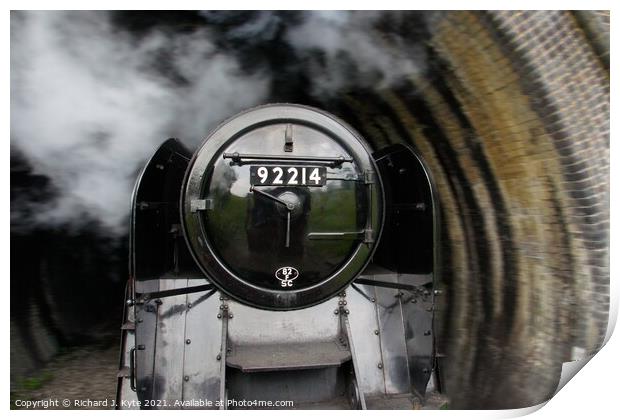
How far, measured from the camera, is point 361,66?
9.44 ft

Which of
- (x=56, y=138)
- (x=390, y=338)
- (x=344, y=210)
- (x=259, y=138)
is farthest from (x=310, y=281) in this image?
(x=56, y=138)

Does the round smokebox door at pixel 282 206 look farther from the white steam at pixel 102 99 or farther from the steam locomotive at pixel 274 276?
the white steam at pixel 102 99

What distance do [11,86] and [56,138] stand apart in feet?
1.66

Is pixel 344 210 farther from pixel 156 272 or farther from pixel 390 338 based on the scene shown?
pixel 156 272

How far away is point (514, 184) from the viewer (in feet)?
8.75

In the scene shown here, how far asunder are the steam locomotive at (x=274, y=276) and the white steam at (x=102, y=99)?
2.05 ft

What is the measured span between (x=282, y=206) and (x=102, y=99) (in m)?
1.27

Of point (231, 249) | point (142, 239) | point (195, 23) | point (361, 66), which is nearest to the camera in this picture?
point (142, 239)

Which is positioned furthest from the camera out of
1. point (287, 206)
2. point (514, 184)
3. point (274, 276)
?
point (514, 184)

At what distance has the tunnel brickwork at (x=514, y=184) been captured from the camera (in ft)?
7.47

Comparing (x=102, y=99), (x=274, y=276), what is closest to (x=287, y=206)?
(x=274, y=276)

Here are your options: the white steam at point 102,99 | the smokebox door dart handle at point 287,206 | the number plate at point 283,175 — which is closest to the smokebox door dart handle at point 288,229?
the smokebox door dart handle at point 287,206

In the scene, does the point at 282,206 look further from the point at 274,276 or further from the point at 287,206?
the point at 274,276

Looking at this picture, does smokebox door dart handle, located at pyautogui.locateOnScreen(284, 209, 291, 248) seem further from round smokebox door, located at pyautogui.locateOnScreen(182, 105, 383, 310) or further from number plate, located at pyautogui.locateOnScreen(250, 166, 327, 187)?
number plate, located at pyautogui.locateOnScreen(250, 166, 327, 187)
